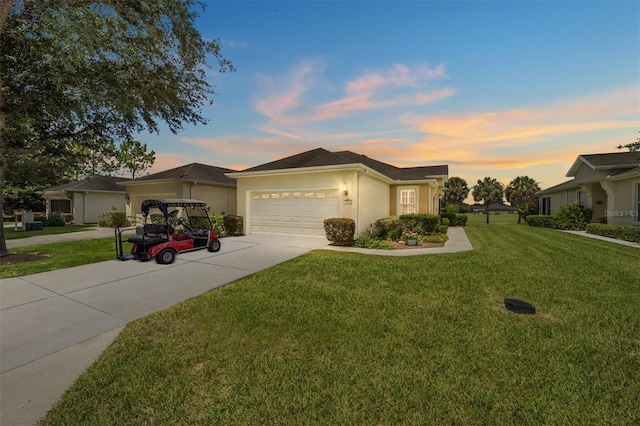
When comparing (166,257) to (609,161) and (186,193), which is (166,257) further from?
(609,161)

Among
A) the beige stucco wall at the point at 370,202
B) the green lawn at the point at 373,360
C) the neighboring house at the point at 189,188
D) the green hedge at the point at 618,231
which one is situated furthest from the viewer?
the neighboring house at the point at 189,188

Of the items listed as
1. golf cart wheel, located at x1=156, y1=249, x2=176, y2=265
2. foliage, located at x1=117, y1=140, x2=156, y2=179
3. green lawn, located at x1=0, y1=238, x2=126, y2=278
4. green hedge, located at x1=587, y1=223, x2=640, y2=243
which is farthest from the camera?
foliage, located at x1=117, y1=140, x2=156, y2=179

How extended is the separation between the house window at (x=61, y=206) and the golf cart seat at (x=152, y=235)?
25.1 metres

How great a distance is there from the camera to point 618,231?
476 inches

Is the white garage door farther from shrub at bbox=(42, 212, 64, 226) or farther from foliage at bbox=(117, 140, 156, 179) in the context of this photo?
foliage at bbox=(117, 140, 156, 179)

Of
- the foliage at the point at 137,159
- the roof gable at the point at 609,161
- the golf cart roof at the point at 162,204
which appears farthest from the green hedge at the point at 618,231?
the foliage at the point at 137,159

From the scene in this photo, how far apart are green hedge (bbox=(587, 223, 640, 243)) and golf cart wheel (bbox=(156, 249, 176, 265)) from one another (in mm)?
18112

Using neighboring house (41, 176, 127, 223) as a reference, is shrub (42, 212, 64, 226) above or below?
below

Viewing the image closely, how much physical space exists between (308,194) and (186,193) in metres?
7.94

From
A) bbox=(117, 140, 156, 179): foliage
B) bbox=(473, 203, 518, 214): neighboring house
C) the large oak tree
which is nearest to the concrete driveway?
the large oak tree

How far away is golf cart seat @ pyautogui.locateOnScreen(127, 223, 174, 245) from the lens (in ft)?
23.8

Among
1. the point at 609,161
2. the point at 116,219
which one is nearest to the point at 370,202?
the point at 609,161

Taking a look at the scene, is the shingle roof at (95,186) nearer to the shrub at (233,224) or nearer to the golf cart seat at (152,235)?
the shrub at (233,224)

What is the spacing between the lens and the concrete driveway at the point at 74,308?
8.28ft
